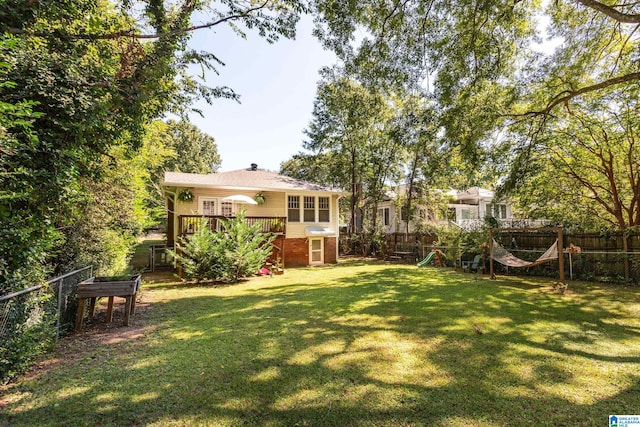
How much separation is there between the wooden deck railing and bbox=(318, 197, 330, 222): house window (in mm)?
2497

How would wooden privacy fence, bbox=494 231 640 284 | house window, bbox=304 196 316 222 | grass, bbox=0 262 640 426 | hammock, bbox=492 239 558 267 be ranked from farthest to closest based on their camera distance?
house window, bbox=304 196 316 222
wooden privacy fence, bbox=494 231 640 284
hammock, bbox=492 239 558 267
grass, bbox=0 262 640 426

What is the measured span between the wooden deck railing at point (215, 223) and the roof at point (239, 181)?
1353 mm

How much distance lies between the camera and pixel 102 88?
3.84 metres

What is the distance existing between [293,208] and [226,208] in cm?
315

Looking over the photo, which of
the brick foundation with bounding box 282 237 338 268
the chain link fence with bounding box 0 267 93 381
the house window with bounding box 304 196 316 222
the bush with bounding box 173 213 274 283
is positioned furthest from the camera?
the house window with bounding box 304 196 316 222

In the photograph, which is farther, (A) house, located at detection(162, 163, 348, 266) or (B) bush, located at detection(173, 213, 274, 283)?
(A) house, located at detection(162, 163, 348, 266)

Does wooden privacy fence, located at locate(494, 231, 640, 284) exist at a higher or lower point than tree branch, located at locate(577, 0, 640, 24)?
lower

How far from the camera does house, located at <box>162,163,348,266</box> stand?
11.6m

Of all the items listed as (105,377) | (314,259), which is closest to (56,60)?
(105,377)

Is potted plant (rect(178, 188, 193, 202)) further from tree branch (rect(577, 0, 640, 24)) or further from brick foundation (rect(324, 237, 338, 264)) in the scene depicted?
tree branch (rect(577, 0, 640, 24))

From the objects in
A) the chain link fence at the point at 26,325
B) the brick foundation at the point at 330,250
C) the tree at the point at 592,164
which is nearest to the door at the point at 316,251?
the brick foundation at the point at 330,250

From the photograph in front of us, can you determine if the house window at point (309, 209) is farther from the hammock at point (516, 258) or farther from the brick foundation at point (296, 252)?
the hammock at point (516, 258)

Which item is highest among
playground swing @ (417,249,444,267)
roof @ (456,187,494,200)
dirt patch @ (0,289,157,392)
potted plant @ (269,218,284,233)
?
roof @ (456,187,494,200)

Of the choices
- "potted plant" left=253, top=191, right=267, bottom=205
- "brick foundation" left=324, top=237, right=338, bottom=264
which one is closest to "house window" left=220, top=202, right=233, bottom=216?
"potted plant" left=253, top=191, right=267, bottom=205
